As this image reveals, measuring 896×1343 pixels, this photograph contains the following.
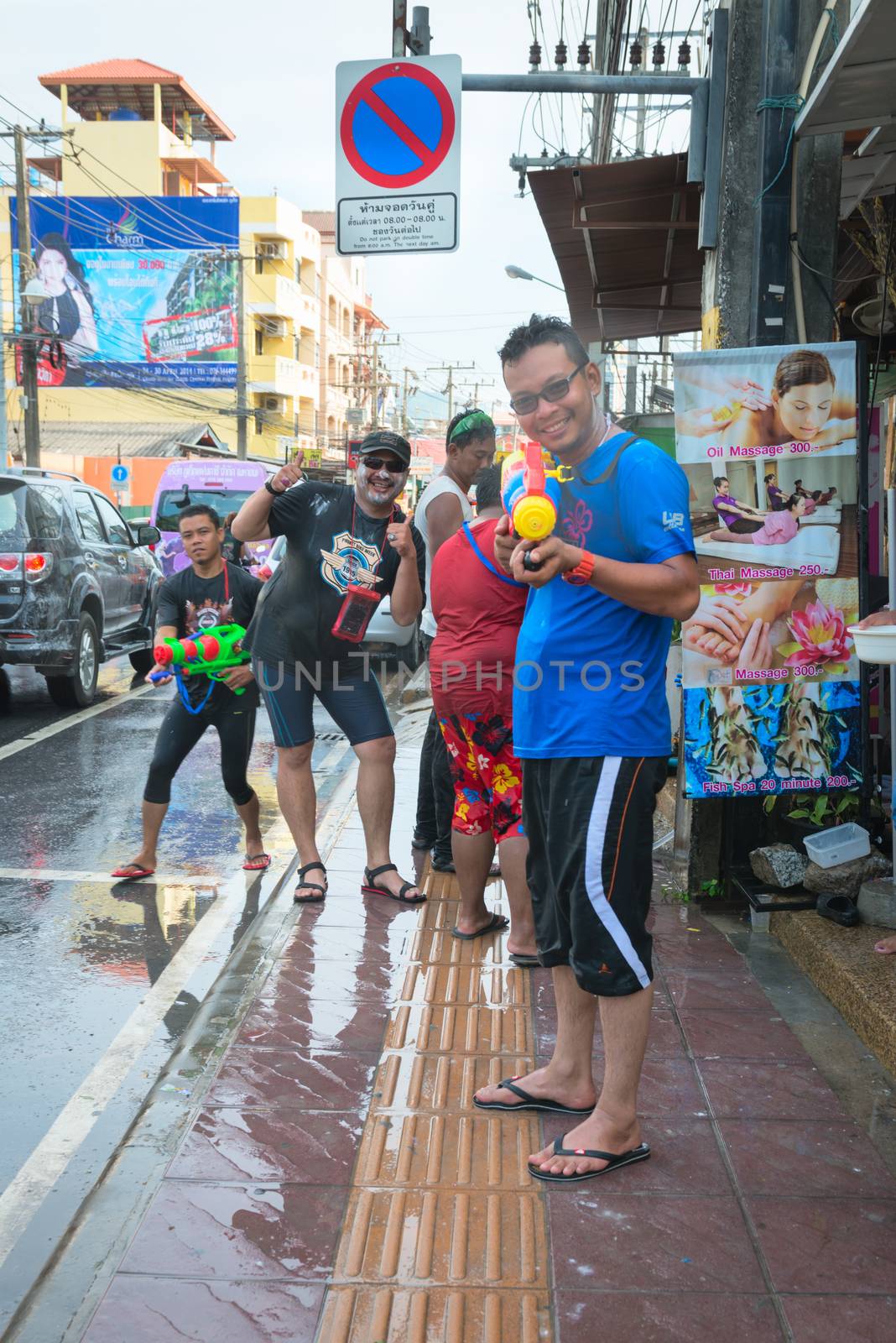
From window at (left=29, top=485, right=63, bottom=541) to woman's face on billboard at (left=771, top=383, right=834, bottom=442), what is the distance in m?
7.18

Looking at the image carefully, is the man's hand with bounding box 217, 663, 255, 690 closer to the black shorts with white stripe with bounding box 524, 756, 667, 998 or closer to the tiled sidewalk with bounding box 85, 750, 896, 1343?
the tiled sidewalk with bounding box 85, 750, 896, 1343

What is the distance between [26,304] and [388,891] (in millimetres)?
24291

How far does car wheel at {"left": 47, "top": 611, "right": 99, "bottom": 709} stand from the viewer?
35.1 ft

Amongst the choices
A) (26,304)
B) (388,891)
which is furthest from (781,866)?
(26,304)

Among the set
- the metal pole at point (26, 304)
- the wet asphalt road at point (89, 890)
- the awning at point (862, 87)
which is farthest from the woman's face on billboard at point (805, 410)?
the metal pole at point (26, 304)

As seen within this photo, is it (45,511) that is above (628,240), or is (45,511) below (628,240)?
below

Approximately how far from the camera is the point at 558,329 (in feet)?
10.2

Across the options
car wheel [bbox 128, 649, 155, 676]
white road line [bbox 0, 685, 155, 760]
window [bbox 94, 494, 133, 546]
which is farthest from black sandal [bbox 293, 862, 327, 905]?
car wheel [bbox 128, 649, 155, 676]

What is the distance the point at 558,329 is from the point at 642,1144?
2066 millimetres

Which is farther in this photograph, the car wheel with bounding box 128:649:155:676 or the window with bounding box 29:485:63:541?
the car wheel with bounding box 128:649:155:676

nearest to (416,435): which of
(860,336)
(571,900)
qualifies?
(860,336)

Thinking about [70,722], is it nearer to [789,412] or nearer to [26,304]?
[789,412]

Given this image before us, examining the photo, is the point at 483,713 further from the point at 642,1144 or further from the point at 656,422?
the point at 656,422

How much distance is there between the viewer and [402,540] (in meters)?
5.08
